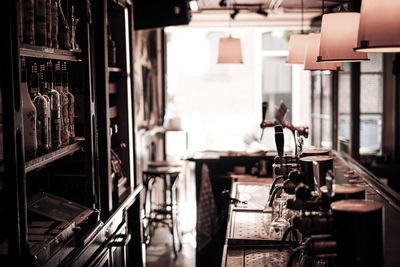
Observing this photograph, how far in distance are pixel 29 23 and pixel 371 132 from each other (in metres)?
6.38

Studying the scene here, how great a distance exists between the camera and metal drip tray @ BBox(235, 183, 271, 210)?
10.5 ft

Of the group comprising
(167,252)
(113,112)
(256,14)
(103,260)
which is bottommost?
(167,252)

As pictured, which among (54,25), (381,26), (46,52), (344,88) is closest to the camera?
(381,26)

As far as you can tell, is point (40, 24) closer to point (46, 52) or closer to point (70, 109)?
point (46, 52)

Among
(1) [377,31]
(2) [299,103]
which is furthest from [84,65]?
(2) [299,103]

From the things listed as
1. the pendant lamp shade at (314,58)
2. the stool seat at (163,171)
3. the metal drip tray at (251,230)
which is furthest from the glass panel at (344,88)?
the metal drip tray at (251,230)

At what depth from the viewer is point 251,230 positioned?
2.63m

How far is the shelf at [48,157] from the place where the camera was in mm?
2026

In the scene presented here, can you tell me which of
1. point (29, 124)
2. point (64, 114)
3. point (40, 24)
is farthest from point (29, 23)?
point (64, 114)

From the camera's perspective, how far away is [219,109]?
11953mm

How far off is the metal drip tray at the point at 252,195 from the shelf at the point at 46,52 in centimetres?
128

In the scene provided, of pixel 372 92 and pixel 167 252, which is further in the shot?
pixel 372 92

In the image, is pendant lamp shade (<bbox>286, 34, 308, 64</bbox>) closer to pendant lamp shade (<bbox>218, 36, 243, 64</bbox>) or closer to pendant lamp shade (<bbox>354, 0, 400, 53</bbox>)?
pendant lamp shade (<bbox>218, 36, 243, 64</bbox>)

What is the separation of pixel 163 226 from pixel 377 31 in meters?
5.00
